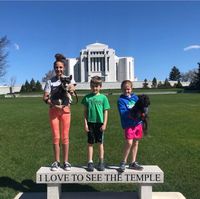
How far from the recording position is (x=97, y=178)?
6.84 m

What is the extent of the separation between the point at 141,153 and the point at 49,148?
2544 millimetres

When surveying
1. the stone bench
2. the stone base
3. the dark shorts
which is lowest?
the stone base

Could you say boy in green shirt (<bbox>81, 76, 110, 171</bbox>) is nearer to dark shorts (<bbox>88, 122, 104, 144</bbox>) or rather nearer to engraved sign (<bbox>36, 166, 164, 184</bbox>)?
Answer: dark shorts (<bbox>88, 122, 104, 144</bbox>)

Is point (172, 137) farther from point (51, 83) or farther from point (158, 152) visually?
point (51, 83)

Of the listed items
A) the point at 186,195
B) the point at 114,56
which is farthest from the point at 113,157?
the point at 114,56

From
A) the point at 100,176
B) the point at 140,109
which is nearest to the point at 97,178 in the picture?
the point at 100,176

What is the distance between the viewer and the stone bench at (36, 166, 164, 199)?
680 cm

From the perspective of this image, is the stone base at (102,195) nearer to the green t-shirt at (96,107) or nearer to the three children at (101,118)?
the three children at (101,118)

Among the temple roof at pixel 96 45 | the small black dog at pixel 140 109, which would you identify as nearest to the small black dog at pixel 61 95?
the small black dog at pixel 140 109

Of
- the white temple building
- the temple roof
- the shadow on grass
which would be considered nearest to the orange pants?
the shadow on grass

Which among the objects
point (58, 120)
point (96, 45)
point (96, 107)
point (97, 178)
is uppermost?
point (96, 45)

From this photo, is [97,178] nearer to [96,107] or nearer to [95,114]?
[95,114]

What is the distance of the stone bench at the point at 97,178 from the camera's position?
6801mm

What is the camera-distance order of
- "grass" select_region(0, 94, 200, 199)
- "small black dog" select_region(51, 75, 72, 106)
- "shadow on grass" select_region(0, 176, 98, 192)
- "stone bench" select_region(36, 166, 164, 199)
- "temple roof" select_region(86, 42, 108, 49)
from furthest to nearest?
"temple roof" select_region(86, 42, 108, 49)
"grass" select_region(0, 94, 200, 199)
"shadow on grass" select_region(0, 176, 98, 192)
"small black dog" select_region(51, 75, 72, 106)
"stone bench" select_region(36, 166, 164, 199)
